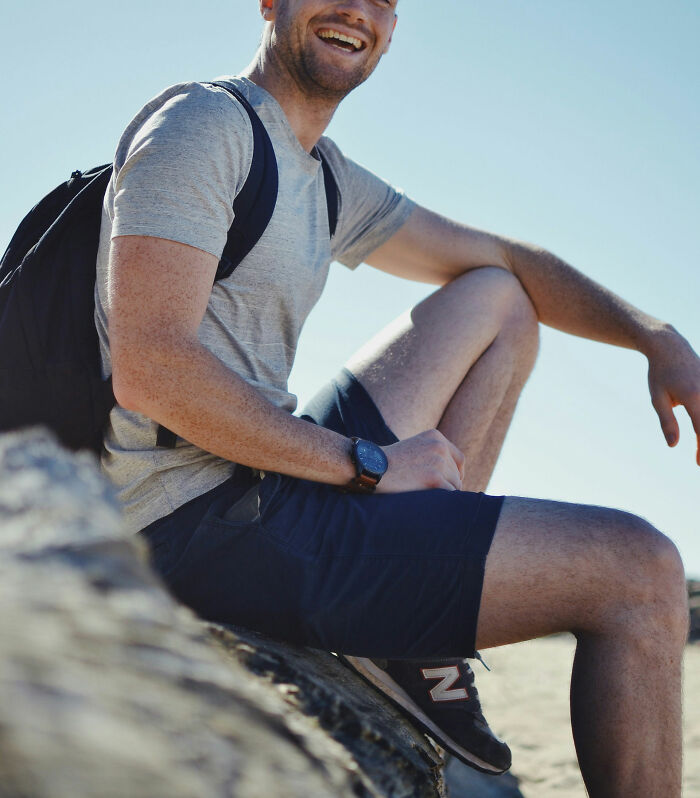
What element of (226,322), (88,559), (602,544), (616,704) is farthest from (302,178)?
(88,559)

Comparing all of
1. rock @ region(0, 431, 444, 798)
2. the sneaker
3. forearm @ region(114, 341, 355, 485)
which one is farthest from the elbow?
rock @ region(0, 431, 444, 798)

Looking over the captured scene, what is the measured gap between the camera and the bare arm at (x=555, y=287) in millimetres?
2975

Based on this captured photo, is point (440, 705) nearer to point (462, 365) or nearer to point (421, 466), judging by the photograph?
point (421, 466)

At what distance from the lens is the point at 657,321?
3205 mm

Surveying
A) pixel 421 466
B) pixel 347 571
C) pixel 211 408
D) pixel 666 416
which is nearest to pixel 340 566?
pixel 347 571

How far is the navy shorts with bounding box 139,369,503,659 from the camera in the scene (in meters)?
2.14

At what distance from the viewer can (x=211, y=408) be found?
220cm

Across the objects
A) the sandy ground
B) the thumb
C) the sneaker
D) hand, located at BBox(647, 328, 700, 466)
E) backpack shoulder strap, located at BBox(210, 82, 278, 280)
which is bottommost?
the sandy ground

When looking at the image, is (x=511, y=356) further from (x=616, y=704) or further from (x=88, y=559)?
(x=88, y=559)

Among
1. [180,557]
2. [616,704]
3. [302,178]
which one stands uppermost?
[302,178]

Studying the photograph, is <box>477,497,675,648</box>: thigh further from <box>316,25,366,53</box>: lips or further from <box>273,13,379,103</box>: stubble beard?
<box>316,25,366,53</box>: lips

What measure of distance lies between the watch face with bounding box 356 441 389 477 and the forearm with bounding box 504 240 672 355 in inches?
55.1

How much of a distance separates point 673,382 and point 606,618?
117 centimetres

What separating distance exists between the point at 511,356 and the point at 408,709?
4.54 ft
